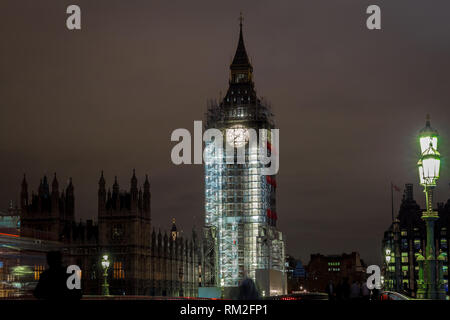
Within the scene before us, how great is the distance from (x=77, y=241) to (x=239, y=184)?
36.8 metres

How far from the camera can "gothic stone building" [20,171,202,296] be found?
88.2 meters

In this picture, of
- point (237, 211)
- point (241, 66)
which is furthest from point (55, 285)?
point (241, 66)

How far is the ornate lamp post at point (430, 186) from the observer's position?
25.0m

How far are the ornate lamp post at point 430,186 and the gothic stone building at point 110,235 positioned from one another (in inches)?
2551

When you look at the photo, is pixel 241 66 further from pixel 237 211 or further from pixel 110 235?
pixel 110 235

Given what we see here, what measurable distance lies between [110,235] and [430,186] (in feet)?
227

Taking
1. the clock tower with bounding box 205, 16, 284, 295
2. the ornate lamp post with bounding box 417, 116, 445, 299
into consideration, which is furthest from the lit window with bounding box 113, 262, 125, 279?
the ornate lamp post with bounding box 417, 116, 445, 299

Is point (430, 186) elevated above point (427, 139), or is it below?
below

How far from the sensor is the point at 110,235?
296ft

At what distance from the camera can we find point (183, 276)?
107m

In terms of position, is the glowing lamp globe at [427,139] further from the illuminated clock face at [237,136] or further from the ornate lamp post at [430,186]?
the illuminated clock face at [237,136]

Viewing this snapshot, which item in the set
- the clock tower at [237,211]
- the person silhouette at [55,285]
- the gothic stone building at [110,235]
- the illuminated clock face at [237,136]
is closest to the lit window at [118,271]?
the gothic stone building at [110,235]
